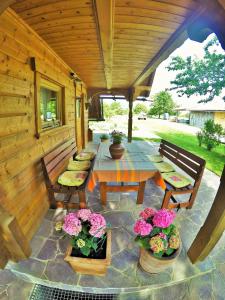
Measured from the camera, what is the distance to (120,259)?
1.80 meters

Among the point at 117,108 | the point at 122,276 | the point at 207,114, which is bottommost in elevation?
the point at 122,276

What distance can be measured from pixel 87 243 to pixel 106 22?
2025mm

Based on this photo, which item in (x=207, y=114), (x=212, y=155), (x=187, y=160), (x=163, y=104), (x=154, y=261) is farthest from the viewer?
(x=163, y=104)

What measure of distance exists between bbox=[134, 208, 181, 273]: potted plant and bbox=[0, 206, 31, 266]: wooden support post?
3.60 ft

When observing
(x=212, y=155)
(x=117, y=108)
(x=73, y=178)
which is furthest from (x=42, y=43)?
(x=117, y=108)

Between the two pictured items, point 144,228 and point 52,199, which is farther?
point 52,199

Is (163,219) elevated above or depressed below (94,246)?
above

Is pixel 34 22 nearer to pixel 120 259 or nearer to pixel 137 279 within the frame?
pixel 120 259

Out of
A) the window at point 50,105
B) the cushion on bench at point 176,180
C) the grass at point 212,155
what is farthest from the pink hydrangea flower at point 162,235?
the grass at point 212,155

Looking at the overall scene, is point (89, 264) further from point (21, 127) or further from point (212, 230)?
point (21, 127)

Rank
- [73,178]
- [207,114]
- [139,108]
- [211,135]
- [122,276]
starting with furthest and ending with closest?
1. [139,108]
2. [207,114]
3. [211,135]
4. [73,178]
5. [122,276]

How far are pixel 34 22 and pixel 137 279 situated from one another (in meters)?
2.78

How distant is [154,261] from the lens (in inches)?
60.4

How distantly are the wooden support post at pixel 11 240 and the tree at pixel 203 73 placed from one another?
407 inches
